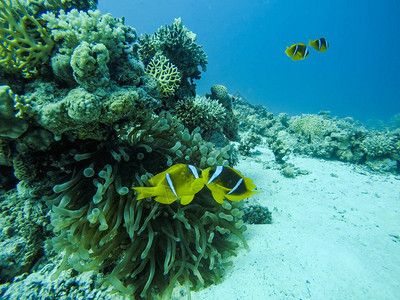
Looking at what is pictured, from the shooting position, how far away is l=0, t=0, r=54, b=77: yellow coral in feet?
5.38

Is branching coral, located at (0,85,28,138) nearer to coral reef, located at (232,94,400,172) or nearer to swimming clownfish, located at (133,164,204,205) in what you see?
swimming clownfish, located at (133,164,204,205)

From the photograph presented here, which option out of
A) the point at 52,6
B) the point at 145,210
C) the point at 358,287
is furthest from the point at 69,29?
the point at 358,287

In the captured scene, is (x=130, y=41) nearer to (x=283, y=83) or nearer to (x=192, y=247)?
(x=192, y=247)

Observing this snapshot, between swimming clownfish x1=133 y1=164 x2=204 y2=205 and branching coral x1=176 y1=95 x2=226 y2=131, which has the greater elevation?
branching coral x1=176 y1=95 x2=226 y2=131

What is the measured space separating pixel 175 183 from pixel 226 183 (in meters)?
0.39

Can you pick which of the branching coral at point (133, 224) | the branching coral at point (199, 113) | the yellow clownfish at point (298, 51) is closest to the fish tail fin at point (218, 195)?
the branching coral at point (133, 224)

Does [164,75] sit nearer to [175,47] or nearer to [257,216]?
[175,47]

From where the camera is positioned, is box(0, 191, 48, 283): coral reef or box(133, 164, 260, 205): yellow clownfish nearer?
box(133, 164, 260, 205): yellow clownfish

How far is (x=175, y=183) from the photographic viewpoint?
1425 mm

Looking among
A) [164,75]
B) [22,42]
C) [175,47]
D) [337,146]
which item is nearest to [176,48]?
[175,47]

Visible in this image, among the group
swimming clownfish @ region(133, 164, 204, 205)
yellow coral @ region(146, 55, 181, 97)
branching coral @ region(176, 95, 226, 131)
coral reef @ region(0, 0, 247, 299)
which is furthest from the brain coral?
branching coral @ region(176, 95, 226, 131)

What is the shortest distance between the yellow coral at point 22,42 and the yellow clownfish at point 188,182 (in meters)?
1.52

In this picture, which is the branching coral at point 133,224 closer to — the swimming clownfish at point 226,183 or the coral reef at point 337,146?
the swimming clownfish at point 226,183

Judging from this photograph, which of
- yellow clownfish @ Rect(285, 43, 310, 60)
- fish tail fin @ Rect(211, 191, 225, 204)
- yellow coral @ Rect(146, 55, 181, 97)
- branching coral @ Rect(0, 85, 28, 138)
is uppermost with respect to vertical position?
yellow clownfish @ Rect(285, 43, 310, 60)
